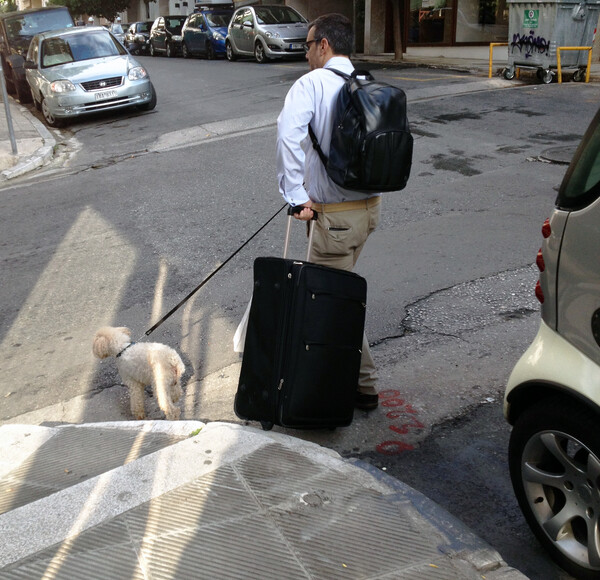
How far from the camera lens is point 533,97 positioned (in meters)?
13.0

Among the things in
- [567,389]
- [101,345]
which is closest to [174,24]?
[101,345]

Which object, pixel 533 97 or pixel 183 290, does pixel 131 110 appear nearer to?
pixel 533 97

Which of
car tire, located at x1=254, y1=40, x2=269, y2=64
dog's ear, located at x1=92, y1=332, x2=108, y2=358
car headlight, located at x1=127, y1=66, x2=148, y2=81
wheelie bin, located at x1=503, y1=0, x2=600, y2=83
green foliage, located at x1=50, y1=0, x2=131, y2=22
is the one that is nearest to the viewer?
dog's ear, located at x1=92, y1=332, x2=108, y2=358

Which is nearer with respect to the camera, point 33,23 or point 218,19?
point 33,23

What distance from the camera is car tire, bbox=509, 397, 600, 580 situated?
2582 mm

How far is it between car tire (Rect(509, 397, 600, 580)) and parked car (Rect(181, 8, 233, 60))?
81.3ft

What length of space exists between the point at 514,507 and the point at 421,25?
82.3 ft

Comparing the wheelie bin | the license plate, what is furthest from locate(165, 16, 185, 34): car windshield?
the wheelie bin

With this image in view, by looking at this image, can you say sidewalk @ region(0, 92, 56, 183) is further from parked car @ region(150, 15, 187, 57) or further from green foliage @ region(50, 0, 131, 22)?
green foliage @ region(50, 0, 131, 22)

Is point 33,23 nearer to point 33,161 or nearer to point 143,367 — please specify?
point 33,161

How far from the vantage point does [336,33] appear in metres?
3.66

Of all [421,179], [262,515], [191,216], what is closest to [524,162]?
[421,179]

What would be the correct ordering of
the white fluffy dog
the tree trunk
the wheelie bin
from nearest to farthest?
the white fluffy dog → the wheelie bin → the tree trunk

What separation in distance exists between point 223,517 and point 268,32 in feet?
70.4
